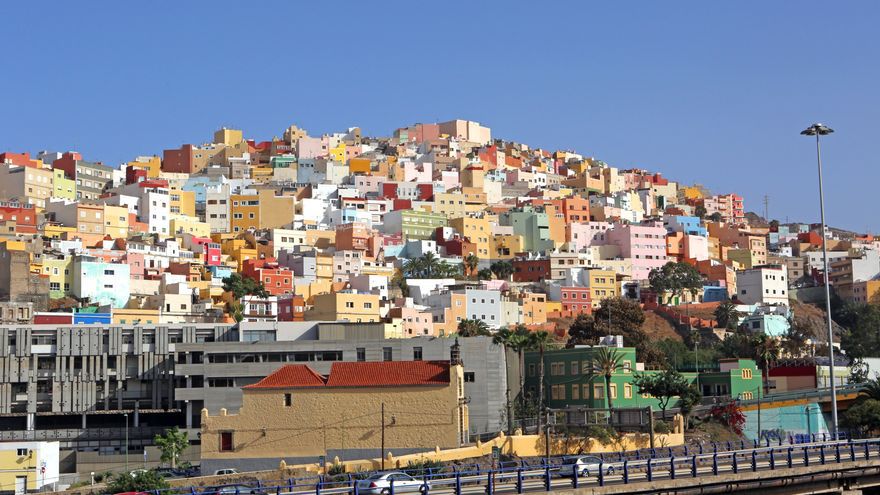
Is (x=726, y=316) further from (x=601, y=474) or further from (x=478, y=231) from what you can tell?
(x=601, y=474)

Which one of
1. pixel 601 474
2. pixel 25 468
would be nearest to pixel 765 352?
pixel 25 468

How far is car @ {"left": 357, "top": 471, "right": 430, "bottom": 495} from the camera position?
36.6 m

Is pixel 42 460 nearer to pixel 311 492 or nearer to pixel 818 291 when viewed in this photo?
pixel 311 492

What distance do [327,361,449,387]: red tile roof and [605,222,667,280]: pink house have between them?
88.6 m

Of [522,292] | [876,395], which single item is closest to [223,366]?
[876,395]

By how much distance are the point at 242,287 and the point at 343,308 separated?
51.1 feet

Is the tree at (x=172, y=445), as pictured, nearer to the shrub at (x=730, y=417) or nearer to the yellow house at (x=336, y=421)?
the yellow house at (x=336, y=421)

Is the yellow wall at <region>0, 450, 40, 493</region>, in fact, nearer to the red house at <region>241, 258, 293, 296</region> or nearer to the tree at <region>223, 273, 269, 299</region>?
the tree at <region>223, 273, 269, 299</region>

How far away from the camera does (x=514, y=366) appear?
83312mm

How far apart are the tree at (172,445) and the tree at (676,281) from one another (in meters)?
75.6

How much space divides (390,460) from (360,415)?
29.5ft

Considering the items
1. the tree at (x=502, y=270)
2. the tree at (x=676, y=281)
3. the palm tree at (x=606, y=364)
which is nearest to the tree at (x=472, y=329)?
the palm tree at (x=606, y=364)

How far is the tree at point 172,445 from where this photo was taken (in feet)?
242

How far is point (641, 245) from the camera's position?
15562cm
